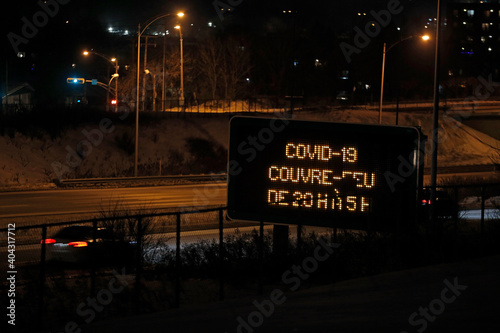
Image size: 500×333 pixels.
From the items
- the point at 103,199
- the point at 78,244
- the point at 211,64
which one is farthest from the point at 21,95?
the point at 78,244

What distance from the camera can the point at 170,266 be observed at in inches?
513

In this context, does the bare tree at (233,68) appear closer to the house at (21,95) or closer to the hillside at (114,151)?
the house at (21,95)

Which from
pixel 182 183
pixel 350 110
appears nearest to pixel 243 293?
pixel 182 183

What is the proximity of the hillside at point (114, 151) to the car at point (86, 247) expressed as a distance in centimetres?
2063

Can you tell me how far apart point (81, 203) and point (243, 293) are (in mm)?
17011

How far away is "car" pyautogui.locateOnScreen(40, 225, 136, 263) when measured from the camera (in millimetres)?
11688

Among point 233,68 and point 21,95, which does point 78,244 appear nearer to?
point 233,68

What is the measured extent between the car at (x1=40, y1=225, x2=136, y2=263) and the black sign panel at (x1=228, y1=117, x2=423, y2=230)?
2.21 m

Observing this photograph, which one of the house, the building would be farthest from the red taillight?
the building

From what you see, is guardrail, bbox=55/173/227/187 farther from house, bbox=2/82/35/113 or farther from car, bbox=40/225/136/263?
house, bbox=2/82/35/113

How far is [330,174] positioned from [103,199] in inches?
709

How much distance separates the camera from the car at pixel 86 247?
38.3ft

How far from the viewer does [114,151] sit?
42.9m

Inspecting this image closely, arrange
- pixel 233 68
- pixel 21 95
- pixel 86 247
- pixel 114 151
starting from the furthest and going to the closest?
pixel 233 68 < pixel 21 95 < pixel 114 151 < pixel 86 247
